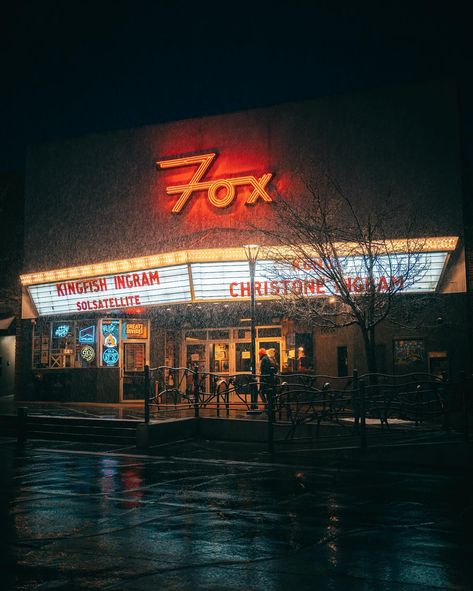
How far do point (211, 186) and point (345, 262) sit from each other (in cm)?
647

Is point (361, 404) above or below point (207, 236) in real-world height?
below

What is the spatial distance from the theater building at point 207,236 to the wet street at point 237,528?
7948mm

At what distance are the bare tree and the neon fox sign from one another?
1.01 metres

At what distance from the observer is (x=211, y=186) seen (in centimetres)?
2120

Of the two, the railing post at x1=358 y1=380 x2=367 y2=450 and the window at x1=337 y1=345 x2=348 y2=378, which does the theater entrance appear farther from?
the railing post at x1=358 y1=380 x2=367 y2=450

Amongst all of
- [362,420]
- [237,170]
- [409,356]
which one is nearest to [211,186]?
[237,170]

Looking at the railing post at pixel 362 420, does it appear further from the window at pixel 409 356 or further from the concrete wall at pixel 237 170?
the concrete wall at pixel 237 170

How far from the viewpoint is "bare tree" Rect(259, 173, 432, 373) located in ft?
51.1

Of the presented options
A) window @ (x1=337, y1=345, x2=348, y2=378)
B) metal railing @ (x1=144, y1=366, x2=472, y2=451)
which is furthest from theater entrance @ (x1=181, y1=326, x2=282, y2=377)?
metal railing @ (x1=144, y1=366, x2=472, y2=451)

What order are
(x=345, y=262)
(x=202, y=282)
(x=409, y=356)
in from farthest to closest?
(x=202, y=282)
(x=409, y=356)
(x=345, y=262)

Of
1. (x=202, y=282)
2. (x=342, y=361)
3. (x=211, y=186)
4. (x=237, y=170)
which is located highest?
(x=237, y=170)

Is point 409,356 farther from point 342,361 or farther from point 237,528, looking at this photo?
point 237,528

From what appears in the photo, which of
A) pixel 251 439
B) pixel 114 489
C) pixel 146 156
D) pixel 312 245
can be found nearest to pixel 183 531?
pixel 114 489

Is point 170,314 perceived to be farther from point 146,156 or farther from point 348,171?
point 348,171
